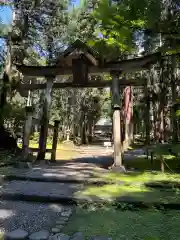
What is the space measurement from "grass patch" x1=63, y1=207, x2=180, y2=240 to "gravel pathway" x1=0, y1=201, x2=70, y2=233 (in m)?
0.35

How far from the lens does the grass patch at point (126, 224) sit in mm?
3924

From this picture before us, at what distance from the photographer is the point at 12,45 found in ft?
47.8

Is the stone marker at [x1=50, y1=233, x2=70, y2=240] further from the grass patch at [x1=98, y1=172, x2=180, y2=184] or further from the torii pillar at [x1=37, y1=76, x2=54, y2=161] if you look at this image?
the torii pillar at [x1=37, y1=76, x2=54, y2=161]

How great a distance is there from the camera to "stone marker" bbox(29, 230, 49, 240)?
148 inches

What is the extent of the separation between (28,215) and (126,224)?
5.43ft

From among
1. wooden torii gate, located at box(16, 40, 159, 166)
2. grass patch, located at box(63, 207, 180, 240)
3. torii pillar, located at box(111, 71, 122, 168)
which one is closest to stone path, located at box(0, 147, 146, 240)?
grass patch, located at box(63, 207, 180, 240)

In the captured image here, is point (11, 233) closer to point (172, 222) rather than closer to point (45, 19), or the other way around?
point (172, 222)

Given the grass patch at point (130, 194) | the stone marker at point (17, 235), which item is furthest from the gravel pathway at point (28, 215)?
the grass patch at point (130, 194)

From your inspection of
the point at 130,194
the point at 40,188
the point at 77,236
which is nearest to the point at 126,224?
the point at 77,236

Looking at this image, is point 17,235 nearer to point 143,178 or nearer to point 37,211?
point 37,211

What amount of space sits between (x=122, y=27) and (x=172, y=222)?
4.73 meters

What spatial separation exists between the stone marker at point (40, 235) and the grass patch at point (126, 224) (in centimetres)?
32

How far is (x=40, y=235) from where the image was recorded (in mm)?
3852

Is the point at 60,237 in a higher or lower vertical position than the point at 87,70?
lower
